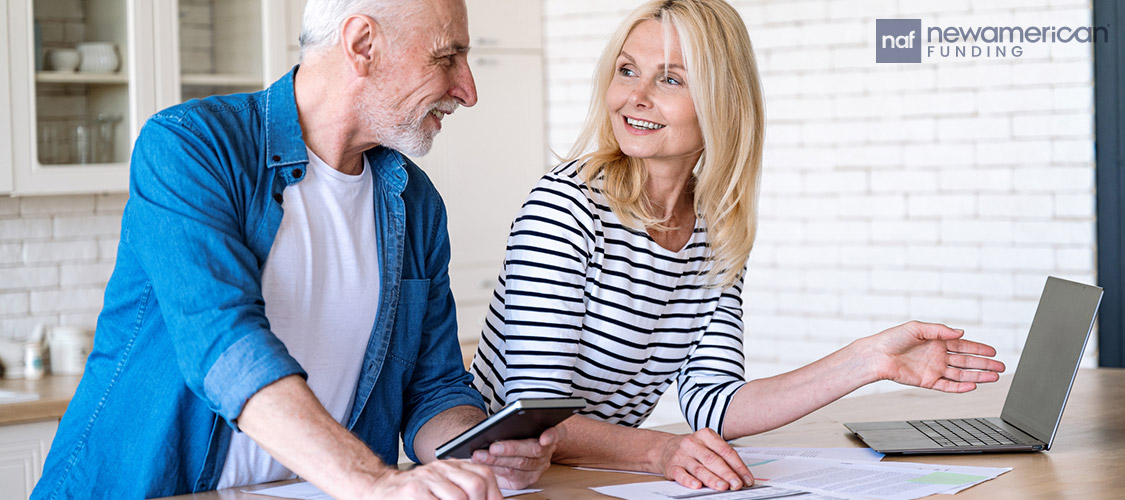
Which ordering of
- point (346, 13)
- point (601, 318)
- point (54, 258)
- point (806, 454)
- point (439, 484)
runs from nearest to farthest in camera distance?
point (439, 484) < point (346, 13) < point (806, 454) < point (601, 318) < point (54, 258)

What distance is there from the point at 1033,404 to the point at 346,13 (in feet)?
4.55

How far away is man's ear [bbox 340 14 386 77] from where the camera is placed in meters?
1.71

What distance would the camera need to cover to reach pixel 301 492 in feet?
5.36

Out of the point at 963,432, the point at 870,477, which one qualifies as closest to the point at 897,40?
the point at 963,432

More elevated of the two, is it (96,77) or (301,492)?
(96,77)

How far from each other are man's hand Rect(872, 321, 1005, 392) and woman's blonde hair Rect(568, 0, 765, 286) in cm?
36

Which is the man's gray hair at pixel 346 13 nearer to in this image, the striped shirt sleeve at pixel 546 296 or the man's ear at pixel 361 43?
the man's ear at pixel 361 43

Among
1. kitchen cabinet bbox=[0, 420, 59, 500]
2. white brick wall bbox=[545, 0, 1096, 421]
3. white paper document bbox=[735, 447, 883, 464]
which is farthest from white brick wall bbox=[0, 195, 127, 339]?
white paper document bbox=[735, 447, 883, 464]

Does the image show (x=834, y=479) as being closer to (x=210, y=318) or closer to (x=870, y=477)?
(x=870, y=477)

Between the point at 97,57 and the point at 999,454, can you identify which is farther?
the point at 97,57

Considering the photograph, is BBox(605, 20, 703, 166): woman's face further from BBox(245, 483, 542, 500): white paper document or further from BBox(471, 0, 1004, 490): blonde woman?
BBox(245, 483, 542, 500): white paper document

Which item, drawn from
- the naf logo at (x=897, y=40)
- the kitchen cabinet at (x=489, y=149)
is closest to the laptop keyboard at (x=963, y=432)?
the naf logo at (x=897, y=40)

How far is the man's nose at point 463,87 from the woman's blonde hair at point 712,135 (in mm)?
339

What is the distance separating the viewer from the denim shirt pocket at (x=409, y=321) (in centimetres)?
192
